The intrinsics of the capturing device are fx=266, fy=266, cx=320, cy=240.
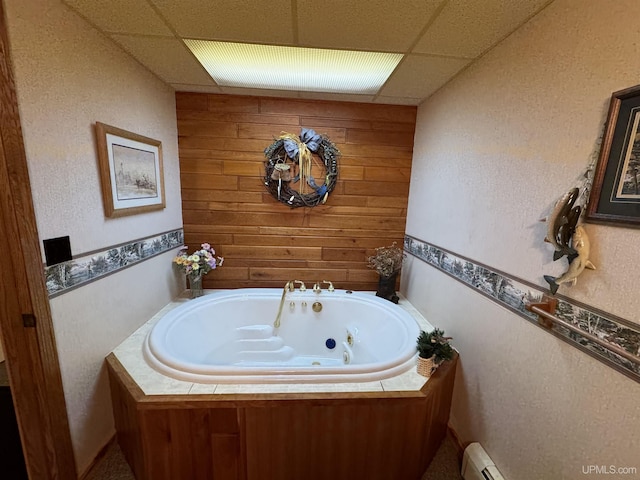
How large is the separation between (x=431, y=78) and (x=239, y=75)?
1284mm

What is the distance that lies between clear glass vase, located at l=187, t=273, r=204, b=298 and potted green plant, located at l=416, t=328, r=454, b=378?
1727 mm

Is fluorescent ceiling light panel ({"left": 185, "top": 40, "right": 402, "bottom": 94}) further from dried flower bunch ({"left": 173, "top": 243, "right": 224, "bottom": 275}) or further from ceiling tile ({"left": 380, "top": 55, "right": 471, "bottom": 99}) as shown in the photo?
dried flower bunch ({"left": 173, "top": 243, "right": 224, "bottom": 275})

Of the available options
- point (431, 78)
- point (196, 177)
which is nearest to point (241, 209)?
point (196, 177)

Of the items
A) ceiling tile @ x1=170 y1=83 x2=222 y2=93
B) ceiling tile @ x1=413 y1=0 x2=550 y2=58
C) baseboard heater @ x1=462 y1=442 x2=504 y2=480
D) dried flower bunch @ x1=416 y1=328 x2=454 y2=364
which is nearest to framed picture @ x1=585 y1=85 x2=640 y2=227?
ceiling tile @ x1=413 y1=0 x2=550 y2=58

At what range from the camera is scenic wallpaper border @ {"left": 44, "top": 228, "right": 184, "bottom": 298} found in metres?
1.15

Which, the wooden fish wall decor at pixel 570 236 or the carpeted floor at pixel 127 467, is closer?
the wooden fish wall decor at pixel 570 236

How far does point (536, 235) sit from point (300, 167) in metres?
1.65

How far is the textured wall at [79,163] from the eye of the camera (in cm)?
104

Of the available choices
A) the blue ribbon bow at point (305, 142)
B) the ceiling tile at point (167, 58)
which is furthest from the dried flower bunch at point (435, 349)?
the ceiling tile at point (167, 58)

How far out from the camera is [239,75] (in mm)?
1814

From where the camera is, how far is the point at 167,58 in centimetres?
159

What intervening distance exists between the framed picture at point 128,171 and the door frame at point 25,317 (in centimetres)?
38

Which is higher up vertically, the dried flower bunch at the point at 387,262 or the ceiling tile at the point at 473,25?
the ceiling tile at the point at 473,25

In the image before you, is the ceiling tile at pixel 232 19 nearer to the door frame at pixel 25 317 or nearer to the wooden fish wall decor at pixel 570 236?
the door frame at pixel 25 317
